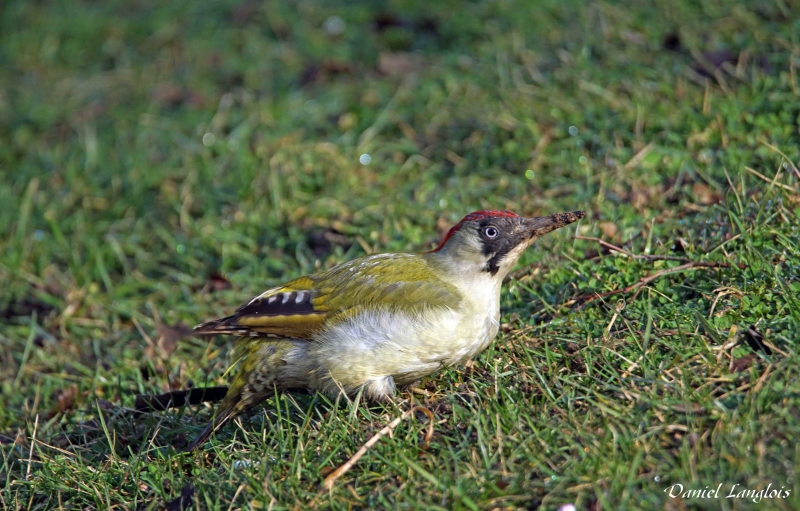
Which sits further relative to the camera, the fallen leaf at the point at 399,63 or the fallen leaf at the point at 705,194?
the fallen leaf at the point at 399,63

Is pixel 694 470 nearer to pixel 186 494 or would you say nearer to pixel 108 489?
pixel 186 494

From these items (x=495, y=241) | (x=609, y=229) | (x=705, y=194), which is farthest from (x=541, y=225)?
(x=705, y=194)

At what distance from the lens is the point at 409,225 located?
5195mm

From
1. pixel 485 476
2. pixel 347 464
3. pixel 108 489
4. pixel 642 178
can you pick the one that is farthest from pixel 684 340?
pixel 108 489

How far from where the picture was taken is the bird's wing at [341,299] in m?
3.85

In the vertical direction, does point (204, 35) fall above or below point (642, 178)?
above

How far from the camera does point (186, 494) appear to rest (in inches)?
134

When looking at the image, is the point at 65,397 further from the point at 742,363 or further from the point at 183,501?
the point at 742,363

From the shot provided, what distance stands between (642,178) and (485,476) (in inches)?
101

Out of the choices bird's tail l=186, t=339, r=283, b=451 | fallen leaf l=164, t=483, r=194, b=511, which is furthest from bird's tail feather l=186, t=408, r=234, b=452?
fallen leaf l=164, t=483, r=194, b=511

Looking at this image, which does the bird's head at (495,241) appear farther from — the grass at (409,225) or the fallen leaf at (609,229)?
the fallen leaf at (609,229)
